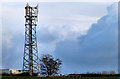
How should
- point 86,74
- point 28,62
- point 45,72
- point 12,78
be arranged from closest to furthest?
1. point 12,78
2. point 86,74
3. point 28,62
4. point 45,72

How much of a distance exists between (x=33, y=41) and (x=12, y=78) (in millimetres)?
13417

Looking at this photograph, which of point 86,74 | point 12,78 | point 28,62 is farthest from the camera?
point 28,62

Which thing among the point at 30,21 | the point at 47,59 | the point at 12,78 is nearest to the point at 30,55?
the point at 30,21

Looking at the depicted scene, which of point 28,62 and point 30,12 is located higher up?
point 30,12

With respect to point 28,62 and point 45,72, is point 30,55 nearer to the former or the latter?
point 28,62

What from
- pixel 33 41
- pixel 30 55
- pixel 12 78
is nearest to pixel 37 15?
pixel 33 41

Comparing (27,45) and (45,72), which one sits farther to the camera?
(45,72)

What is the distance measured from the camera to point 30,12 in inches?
1524

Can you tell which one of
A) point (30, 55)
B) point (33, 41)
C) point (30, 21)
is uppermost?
point (30, 21)

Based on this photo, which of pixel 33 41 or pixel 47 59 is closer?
pixel 33 41

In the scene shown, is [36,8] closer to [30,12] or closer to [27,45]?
[30,12]

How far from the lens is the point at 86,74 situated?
3450cm

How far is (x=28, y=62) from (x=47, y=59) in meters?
9.19

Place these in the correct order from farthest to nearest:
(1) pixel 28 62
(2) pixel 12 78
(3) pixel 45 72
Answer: (3) pixel 45 72, (1) pixel 28 62, (2) pixel 12 78
